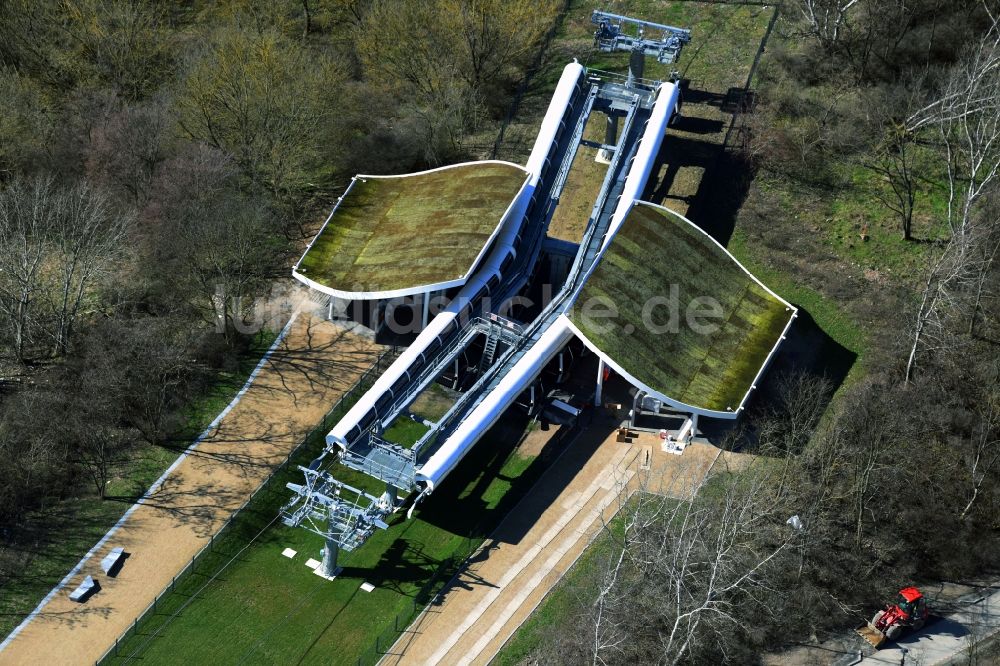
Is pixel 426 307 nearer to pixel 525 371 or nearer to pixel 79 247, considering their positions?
pixel 525 371

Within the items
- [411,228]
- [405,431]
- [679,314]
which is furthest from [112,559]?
[679,314]

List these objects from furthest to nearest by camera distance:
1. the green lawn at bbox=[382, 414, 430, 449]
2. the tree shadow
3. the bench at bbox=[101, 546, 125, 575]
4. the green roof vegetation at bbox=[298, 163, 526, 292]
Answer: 1. the tree shadow
2. the green roof vegetation at bbox=[298, 163, 526, 292]
3. the green lawn at bbox=[382, 414, 430, 449]
4. the bench at bbox=[101, 546, 125, 575]

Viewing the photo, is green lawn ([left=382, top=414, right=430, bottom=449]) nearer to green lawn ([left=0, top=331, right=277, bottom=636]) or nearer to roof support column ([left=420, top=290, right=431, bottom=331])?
roof support column ([left=420, top=290, right=431, bottom=331])

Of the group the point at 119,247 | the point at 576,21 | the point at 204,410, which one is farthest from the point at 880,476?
the point at 576,21

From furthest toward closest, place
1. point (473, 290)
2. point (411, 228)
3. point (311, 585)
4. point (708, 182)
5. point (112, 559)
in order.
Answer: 1. point (708, 182)
2. point (411, 228)
3. point (473, 290)
4. point (112, 559)
5. point (311, 585)

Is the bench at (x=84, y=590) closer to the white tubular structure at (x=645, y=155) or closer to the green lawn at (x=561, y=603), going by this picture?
the green lawn at (x=561, y=603)

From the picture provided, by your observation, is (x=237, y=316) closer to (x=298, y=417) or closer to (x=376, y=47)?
(x=298, y=417)

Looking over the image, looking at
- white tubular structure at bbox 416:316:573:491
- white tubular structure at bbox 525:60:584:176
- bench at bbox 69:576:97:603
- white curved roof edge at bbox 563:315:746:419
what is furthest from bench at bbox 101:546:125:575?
white tubular structure at bbox 525:60:584:176
